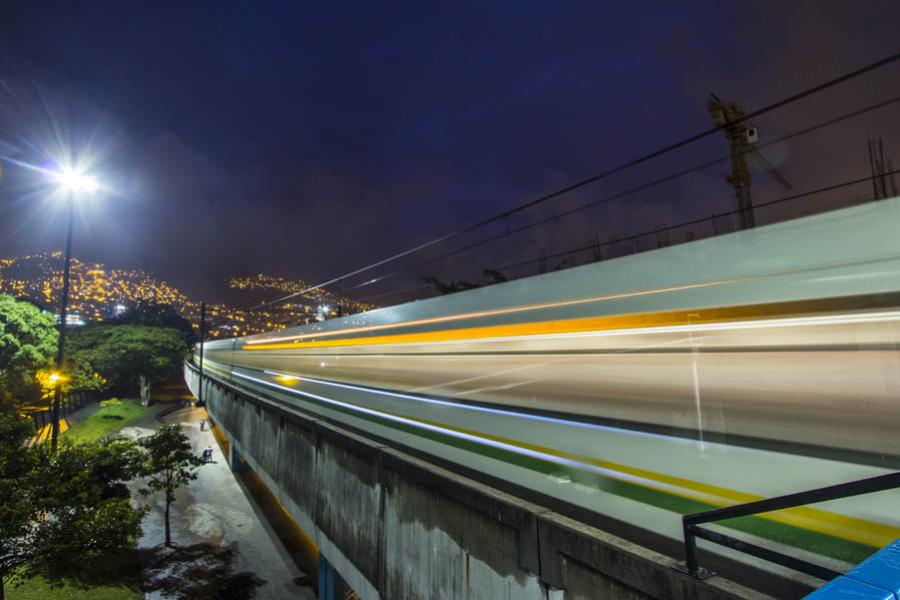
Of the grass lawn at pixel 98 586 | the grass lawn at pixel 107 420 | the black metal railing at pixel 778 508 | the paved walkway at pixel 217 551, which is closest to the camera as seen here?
the black metal railing at pixel 778 508

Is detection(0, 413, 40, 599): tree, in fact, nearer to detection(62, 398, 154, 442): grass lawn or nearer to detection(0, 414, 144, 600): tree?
detection(0, 414, 144, 600): tree

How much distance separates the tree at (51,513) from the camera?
29.9 ft

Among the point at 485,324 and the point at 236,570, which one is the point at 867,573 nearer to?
the point at 485,324

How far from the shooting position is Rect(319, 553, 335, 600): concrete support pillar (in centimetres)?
1210

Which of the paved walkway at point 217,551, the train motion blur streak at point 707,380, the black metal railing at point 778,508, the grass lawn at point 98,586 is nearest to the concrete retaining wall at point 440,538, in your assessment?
the black metal railing at point 778,508

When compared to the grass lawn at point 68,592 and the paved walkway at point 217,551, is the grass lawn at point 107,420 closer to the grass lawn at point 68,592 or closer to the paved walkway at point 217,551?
the paved walkway at point 217,551

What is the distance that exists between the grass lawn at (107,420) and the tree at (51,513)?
21.3m

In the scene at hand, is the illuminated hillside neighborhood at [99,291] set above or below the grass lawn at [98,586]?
above

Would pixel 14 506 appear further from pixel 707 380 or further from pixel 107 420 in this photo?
pixel 107 420

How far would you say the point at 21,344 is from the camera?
2416 cm

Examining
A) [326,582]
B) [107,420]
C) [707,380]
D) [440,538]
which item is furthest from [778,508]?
[107,420]

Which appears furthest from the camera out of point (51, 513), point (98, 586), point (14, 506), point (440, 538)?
point (98, 586)

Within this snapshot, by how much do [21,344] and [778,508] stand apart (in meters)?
31.7

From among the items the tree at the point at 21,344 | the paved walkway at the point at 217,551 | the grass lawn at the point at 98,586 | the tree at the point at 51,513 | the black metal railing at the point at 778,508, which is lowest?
the paved walkway at the point at 217,551
